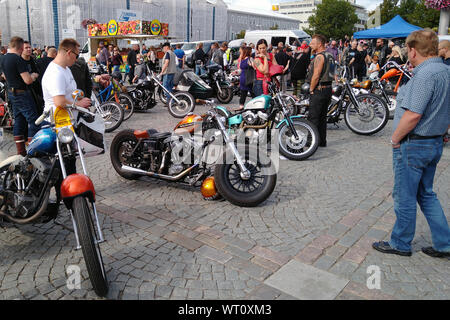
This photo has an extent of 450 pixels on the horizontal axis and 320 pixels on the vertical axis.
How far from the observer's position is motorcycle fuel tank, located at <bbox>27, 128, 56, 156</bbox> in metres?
3.42

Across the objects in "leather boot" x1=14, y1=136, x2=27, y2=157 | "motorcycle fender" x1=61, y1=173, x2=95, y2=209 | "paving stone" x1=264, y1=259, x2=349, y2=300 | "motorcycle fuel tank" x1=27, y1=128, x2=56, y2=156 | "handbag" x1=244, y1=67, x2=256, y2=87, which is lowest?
"paving stone" x1=264, y1=259, x2=349, y2=300

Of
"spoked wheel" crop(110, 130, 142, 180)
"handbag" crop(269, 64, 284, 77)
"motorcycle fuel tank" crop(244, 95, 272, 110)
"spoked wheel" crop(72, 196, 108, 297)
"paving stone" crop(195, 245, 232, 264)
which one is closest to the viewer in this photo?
"spoked wheel" crop(72, 196, 108, 297)

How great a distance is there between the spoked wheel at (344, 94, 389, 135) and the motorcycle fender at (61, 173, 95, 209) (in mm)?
6786

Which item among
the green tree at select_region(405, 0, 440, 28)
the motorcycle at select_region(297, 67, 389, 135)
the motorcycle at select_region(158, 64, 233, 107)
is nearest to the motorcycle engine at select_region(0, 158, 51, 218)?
the motorcycle at select_region(297, 67, 389, 135)

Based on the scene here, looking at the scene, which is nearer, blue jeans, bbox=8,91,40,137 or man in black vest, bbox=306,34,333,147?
blue jeans, bbox=8,91,40,137

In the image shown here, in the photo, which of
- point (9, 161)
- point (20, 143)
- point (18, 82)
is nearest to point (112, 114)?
point (20, 143)

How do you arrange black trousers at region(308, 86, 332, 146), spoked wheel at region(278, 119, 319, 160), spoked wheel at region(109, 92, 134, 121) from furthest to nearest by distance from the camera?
spoked wheel at region(109, 92, 134, 121)
black trousers at region(308, 86, 332, 146)
spoked wheel at region(278, 119, 319, 160)

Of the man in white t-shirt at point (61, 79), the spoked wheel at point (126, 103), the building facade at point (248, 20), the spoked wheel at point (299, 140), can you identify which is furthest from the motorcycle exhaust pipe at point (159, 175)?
the building facade at point (248, 20)

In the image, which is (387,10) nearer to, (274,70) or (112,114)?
(274,70)

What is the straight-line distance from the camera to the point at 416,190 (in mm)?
3254

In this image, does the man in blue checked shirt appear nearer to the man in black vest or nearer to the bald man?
the man in black vest

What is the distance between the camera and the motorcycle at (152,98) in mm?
10188

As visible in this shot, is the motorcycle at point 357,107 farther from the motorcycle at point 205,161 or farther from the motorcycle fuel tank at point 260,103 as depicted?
the motorcycle at point 205,161

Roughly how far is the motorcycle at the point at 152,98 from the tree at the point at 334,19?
6996 centimetres
